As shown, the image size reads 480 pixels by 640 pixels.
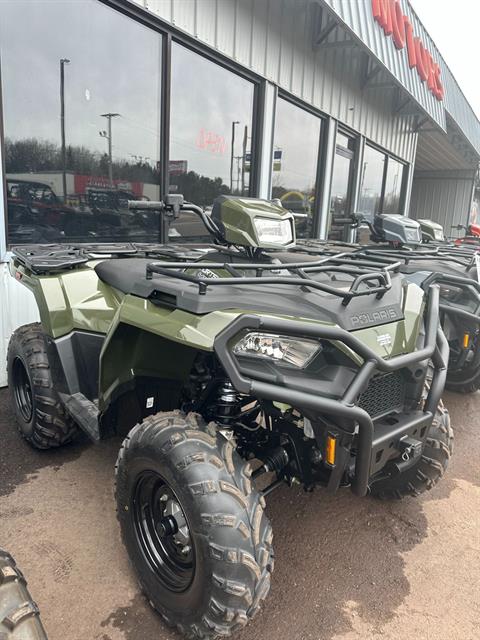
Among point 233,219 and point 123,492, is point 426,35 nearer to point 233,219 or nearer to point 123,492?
point 233,219

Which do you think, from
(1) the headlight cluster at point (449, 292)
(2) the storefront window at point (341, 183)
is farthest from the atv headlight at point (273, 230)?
(2) the storefront window at point (341, 183)

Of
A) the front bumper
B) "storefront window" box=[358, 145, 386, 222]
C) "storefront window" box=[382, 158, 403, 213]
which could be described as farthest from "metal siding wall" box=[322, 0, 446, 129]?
the front bumper

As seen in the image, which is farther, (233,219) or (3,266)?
(3,266)

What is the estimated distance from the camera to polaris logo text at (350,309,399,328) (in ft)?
5.68

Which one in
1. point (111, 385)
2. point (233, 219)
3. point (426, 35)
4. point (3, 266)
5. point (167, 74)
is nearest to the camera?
point (111, 385)

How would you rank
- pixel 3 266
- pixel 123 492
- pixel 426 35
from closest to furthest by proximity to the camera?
pixel 123 492 → pixel 3 266 → pixel 426 35

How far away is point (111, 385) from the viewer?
84.6 inches

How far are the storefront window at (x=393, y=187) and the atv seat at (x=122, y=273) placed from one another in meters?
10.7

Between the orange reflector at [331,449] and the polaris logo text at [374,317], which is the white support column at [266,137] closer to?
the polaris logo text at [374,317]

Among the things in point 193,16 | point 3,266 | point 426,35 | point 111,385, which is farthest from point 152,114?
point 426,35

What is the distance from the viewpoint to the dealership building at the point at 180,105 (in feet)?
13.2

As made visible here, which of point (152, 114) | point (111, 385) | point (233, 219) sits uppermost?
point (152, 114)

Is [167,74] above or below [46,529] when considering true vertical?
above

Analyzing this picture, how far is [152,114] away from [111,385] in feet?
12.3
